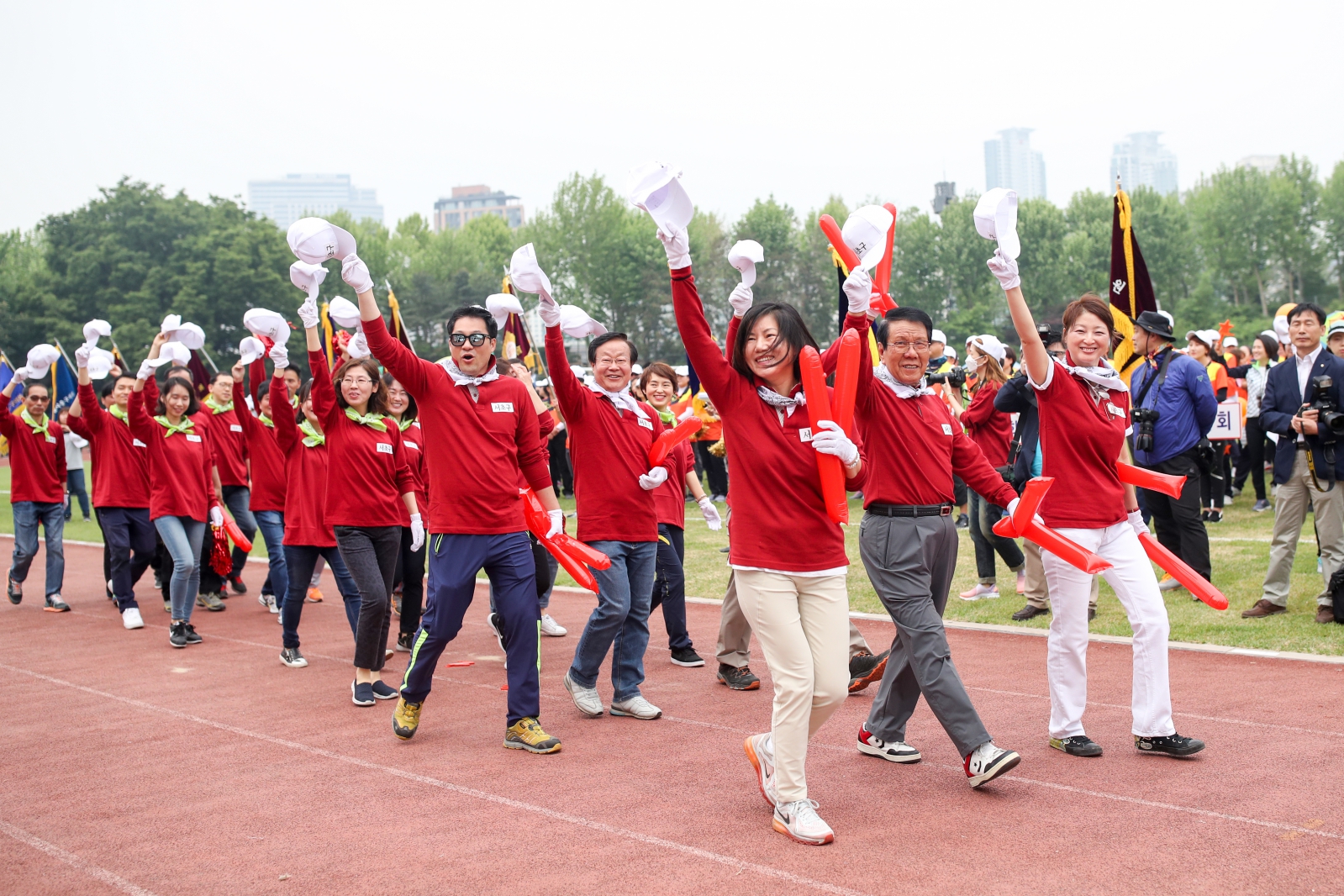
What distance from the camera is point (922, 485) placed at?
5254mm

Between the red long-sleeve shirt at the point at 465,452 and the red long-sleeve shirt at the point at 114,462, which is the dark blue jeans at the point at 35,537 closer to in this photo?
the red long-sleeve shirt at the point at 114,462

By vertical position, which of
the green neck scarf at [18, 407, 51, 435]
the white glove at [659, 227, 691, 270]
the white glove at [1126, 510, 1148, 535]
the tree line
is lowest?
Result: the white glove at [1126, 510, 1148, 535]

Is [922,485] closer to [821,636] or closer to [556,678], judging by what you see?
[821,636]

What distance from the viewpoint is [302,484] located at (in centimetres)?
849

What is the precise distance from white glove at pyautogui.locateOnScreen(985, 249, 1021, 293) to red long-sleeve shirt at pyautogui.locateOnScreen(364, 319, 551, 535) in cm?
263

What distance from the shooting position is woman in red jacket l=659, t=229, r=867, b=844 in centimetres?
456

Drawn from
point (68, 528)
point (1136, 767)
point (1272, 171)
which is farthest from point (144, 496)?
point (1272, 171)

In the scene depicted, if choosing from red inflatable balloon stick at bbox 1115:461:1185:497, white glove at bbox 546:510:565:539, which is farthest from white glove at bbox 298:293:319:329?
red inflatable balloon stick at bbox 1115:461:1185:497

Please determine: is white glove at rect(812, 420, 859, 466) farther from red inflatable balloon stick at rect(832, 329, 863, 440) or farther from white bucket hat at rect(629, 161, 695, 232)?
white bucket hat at rect(629, 161, 695, 232)

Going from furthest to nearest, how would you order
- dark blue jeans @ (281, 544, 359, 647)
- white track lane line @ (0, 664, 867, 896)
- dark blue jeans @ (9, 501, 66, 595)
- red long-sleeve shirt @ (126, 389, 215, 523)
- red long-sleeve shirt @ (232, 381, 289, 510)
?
dark blue jeans @ (9, 501, 66, 595) < red long-sleeve shirt @ (232, 381, 289, 510) < red long-sleeve shirt @ (126, 389, 215, 523) < dark blue jeans @ (281, 544, 359, 647) < white track lane line @ (0, 664, 867, 896)

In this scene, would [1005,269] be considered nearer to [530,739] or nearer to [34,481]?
[530,739]

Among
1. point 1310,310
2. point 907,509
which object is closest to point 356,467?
point 907,509

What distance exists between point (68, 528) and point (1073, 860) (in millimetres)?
20255

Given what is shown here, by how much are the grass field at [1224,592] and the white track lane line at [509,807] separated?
442 centimetres
